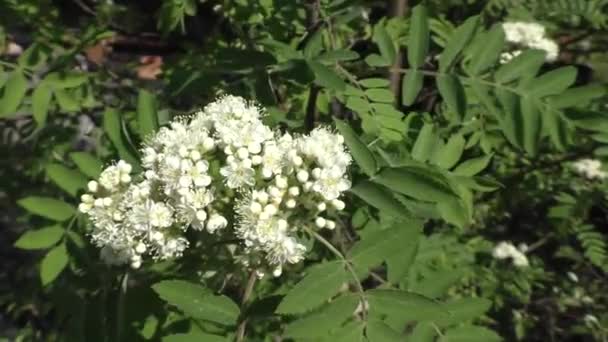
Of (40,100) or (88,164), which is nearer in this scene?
(88,164)

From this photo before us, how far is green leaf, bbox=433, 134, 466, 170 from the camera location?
75.5 inches

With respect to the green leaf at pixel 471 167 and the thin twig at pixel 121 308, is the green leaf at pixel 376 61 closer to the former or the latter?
the green leaf at pixel 471 167

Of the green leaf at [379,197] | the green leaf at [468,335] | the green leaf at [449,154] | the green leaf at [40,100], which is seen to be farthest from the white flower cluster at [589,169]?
the green leaf at [40,100]

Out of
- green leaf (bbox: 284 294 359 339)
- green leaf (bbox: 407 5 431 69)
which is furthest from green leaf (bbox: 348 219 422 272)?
green leaf (bbox: 407 5 431 69)

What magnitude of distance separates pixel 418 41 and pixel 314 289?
0.81m

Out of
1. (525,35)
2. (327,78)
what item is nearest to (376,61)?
(327,78)

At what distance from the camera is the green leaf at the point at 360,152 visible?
1553mm

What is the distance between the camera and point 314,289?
1410mm

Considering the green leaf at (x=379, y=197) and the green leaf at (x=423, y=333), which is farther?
the green leaf at (x=423, y=333)

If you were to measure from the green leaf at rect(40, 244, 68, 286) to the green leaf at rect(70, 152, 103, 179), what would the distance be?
0.18m

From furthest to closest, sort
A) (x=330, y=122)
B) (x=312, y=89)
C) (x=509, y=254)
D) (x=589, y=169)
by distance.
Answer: (x=509, y=254) < (x=589, y=169) < (x=330, y=122) < (x=312, y=89)

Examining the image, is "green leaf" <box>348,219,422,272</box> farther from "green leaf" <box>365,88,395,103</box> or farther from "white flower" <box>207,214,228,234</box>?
"green leaf" <box>365,88,395,103</box>

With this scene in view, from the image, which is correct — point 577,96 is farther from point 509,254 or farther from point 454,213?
point 509,254

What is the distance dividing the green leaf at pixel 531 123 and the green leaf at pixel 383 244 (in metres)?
0.45
